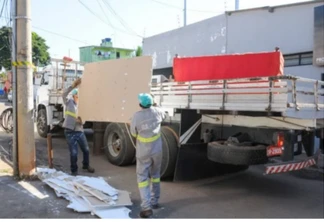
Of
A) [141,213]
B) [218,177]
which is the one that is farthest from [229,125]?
[141,213]

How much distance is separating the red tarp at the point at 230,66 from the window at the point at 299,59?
20.0 ft

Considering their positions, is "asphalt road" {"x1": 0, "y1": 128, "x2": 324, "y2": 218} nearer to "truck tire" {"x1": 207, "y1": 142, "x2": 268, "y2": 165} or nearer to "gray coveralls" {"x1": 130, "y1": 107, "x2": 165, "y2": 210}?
"gray coveralls" {"x1": 130, "y1": 107, "x2": 165, "y2": 210}

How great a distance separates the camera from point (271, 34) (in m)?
11.3

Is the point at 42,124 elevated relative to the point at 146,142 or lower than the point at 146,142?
lower

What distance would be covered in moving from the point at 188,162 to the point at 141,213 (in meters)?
1.70

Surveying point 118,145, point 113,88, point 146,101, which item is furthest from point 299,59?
point 146,101

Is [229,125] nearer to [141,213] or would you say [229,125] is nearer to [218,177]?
[218,177]

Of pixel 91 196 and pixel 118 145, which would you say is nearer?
pixel 91 196

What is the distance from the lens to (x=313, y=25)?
10109mm

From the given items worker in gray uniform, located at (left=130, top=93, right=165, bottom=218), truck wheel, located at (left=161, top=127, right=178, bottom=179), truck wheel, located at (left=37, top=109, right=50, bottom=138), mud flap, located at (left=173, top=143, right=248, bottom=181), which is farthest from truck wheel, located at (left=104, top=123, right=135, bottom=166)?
truck wheel, located at (left=37, top=109, right=50, bottom=138)

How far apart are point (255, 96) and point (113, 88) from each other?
356 centimetres

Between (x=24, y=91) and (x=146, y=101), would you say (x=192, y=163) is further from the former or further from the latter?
(x=24, y=91)

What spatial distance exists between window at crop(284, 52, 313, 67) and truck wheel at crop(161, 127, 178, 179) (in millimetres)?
6372

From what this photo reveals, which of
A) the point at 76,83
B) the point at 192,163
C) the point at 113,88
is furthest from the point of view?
the point at 76,83
